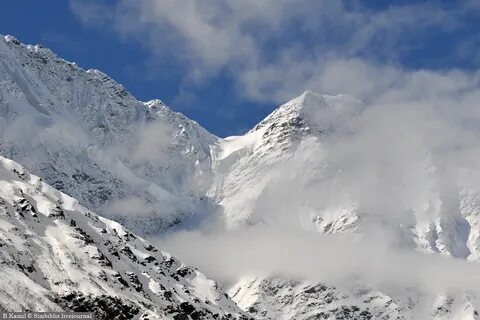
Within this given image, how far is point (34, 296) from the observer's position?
609ft

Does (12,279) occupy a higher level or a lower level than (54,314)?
higher

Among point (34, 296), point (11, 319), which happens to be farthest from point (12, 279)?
point (11, 319)

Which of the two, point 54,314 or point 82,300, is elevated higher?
point 82,300

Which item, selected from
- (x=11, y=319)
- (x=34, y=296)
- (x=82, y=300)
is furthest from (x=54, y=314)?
(x=82, y=300)

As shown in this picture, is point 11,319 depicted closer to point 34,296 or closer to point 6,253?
point 34,296

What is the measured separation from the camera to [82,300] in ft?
655

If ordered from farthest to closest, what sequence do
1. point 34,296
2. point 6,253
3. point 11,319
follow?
point 6,253 < point 34,296 < point 11,319

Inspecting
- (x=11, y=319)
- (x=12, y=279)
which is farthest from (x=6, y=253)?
(x=11, y=319)

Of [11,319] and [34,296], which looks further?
[34,296]

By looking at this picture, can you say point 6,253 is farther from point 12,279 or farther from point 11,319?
point 11,319

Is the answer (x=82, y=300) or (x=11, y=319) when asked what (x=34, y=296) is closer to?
(x=82, y=300)

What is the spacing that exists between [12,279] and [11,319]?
1471 inches

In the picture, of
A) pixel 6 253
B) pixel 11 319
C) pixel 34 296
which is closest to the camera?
pixel 11 319

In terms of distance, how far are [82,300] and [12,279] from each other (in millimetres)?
17503
